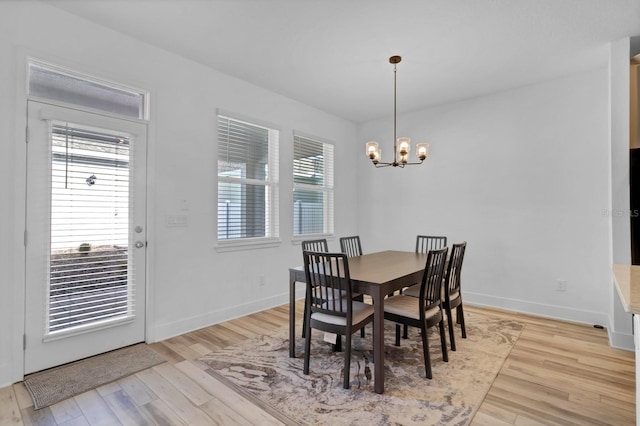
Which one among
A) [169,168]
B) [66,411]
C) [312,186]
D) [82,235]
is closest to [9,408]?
[66,411]

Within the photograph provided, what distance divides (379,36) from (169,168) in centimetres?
235

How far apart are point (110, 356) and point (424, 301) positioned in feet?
8.71

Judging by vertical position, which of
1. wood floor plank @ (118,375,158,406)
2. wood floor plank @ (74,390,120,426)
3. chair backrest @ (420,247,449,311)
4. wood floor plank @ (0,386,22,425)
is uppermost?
chair backrest @ (420,247,449,311)

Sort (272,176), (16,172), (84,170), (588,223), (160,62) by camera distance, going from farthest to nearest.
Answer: (272,176) → (588,223) → (160,62) → (84,170) → (16,172)

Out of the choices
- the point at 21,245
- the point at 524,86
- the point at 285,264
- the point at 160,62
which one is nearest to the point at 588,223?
the point at 524,86

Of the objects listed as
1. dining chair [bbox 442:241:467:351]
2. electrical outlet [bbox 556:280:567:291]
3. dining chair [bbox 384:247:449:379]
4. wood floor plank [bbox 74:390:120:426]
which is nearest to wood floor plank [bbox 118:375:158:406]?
wood floor plank [bbox 74:390:120:426]

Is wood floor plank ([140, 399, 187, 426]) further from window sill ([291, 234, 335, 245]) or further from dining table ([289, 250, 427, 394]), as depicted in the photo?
window sill ([291, 234, 335, 245])

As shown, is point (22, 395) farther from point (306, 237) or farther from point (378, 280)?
point (306, 237)

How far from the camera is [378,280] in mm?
2305

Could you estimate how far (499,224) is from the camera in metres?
4.11

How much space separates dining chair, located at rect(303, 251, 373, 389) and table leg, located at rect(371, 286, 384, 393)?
166 millimetres

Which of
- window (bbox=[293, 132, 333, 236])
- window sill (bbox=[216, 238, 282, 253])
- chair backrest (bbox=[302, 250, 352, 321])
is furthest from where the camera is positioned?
window (bbox=[293, 132, 333, 236])

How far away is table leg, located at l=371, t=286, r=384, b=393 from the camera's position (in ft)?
7.09

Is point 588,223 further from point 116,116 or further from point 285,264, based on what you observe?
point 116,116
